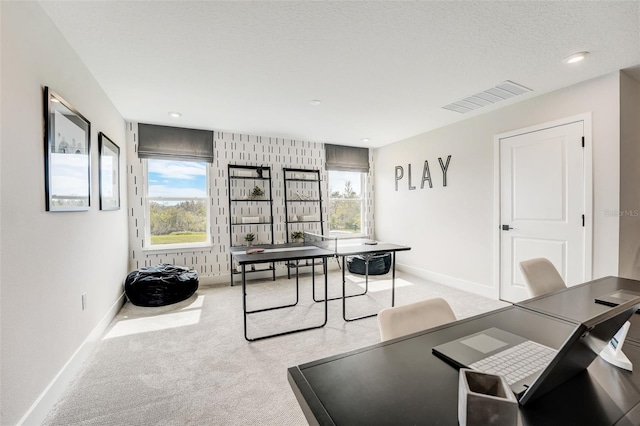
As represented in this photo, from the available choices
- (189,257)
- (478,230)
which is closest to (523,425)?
(478,230)

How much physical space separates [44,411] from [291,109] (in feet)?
11.6

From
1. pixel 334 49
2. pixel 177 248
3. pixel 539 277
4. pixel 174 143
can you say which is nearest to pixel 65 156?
pixel 334 49

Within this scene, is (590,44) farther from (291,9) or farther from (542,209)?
(291,9)

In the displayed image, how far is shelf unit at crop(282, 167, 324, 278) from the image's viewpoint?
523 centimetres

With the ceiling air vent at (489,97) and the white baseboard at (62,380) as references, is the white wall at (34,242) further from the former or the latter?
the ceiling air vent at (489,97)

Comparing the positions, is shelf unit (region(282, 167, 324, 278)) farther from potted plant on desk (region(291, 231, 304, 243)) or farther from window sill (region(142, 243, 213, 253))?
window sill (region(142, 243, 213, 253))

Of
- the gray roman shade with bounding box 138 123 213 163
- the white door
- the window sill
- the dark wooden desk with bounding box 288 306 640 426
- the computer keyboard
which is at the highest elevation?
the gray roman shade with bounding box 138 123 213 163

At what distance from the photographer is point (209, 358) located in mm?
2369

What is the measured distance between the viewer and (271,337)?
107 inches

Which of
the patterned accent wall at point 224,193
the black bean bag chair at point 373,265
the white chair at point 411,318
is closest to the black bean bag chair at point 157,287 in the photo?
the patterned accent wall at point 224,193

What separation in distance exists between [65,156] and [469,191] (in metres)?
4.63

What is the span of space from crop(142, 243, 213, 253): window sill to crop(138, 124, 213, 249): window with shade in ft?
0.05

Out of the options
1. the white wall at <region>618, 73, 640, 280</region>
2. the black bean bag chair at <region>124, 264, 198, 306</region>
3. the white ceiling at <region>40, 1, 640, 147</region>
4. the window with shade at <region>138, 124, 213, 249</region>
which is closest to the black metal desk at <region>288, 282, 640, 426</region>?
the white ceiling at <region>40, 1, 640, 147</region>

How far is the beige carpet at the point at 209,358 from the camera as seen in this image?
1.74m
